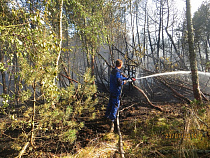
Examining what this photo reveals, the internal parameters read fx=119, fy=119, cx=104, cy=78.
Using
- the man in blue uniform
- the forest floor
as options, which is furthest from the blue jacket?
the forest floor

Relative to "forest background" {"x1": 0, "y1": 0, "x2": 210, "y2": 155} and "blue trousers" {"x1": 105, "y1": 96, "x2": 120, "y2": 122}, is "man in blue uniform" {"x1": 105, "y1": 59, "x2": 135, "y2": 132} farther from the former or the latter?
"forest background" {"x1": 0, "y1": 0, "x2": 210, "y2": 155}

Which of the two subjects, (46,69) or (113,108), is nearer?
(46,69)

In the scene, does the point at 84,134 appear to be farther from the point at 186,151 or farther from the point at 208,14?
the point at 208,14

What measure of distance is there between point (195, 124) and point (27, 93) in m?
3.63

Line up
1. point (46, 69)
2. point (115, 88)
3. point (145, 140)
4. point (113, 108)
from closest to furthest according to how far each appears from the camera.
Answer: point (46, 69), point (145, 140), point (113, 108), point (115, 88)

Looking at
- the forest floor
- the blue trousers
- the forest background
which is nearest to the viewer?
the forest background

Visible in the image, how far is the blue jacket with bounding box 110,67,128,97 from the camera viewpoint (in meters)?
3.80

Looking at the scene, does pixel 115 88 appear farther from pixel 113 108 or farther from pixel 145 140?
pixel 145 140

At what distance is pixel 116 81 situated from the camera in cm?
388

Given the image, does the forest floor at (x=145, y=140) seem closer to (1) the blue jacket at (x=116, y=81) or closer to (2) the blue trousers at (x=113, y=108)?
(2) the blue trousers at (x=113, y=108)

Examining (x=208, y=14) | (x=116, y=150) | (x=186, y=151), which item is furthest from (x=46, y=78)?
(x=208, y=14)

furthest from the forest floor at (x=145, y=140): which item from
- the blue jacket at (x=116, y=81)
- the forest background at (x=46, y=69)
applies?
the blue jacket at (x=116, y=81)

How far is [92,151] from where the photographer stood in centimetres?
259

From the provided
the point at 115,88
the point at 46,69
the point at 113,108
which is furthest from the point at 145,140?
the point at 46,69
